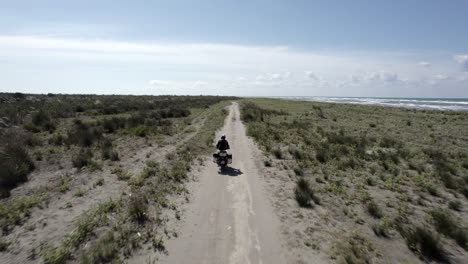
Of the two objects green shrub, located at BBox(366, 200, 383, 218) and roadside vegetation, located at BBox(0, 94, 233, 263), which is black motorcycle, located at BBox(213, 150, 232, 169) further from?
green shrub, located at BBox(366, 200, 383, 218)

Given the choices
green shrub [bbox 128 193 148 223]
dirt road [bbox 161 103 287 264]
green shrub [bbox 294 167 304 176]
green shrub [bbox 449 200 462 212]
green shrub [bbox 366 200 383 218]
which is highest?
green shrub [bbox 128 193 148 223]

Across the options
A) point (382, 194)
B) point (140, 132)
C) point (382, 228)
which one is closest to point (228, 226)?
point (382, 228)

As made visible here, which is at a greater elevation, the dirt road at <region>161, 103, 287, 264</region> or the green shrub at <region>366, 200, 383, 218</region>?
the dirt road at <region>161, 103, 287, 264</region>

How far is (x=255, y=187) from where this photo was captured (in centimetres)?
1142

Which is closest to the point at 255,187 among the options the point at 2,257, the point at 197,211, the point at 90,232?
the point at 197,211

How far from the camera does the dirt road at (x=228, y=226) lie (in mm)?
6493

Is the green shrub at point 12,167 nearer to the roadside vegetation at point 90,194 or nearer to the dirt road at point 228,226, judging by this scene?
the roadside vegetation at point 90,194

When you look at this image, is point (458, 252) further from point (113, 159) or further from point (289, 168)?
point (113, 159)

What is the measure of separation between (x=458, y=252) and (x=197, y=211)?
22.7 ft

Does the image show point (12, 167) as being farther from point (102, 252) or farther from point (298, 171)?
point (298, 171)

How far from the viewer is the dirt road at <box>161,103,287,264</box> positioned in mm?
6493

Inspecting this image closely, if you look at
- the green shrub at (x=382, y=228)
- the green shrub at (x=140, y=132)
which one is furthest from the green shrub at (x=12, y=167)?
the green shrub at (x=382, y=228)

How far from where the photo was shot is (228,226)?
7.87 m

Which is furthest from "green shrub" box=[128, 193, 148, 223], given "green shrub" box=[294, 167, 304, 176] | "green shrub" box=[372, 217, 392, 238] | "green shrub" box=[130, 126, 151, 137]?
"green shrub" box=[130, 126, 151, 137]
